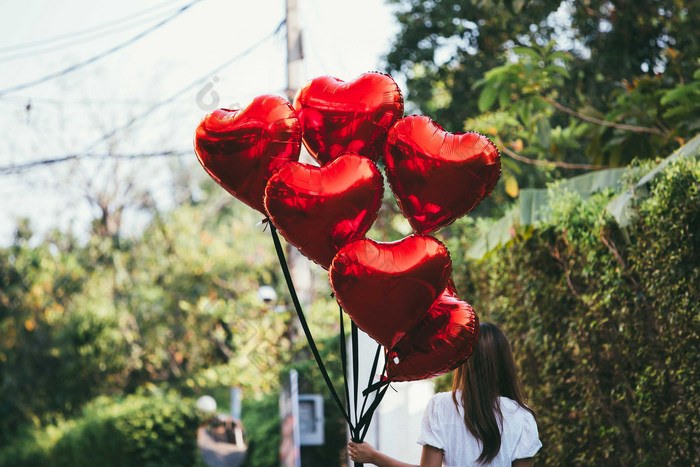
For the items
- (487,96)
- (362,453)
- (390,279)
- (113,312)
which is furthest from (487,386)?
(113,312)

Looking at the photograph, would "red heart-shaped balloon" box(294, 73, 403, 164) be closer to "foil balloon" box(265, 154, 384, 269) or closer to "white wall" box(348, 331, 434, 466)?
"foil balloon" box(265, 154, 384, 269)

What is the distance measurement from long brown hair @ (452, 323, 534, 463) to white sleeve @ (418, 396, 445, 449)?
4.0 inches

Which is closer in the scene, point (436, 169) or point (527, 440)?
point (436, 169)

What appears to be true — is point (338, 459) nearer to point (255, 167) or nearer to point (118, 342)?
point (255, 167)

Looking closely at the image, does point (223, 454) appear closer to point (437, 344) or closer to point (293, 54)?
point (293, 54)

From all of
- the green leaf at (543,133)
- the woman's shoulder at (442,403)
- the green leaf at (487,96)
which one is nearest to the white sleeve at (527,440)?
the woman's shoulder at (442,403)

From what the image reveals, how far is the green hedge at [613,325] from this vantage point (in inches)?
135

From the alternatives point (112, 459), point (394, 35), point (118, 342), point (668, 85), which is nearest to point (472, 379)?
point (668, 85)

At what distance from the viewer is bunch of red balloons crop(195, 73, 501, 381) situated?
265cm

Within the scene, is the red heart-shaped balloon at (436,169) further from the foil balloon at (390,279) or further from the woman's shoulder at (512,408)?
the woman's shoulder at (512,408)

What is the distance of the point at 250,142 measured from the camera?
2.84 meters

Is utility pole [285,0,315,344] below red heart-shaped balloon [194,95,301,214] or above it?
below

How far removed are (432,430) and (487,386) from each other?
0.29 meters

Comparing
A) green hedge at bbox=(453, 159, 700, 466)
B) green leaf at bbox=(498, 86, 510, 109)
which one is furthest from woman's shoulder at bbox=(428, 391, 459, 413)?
green leaf at bbox=(498, 86, 510, 109)
